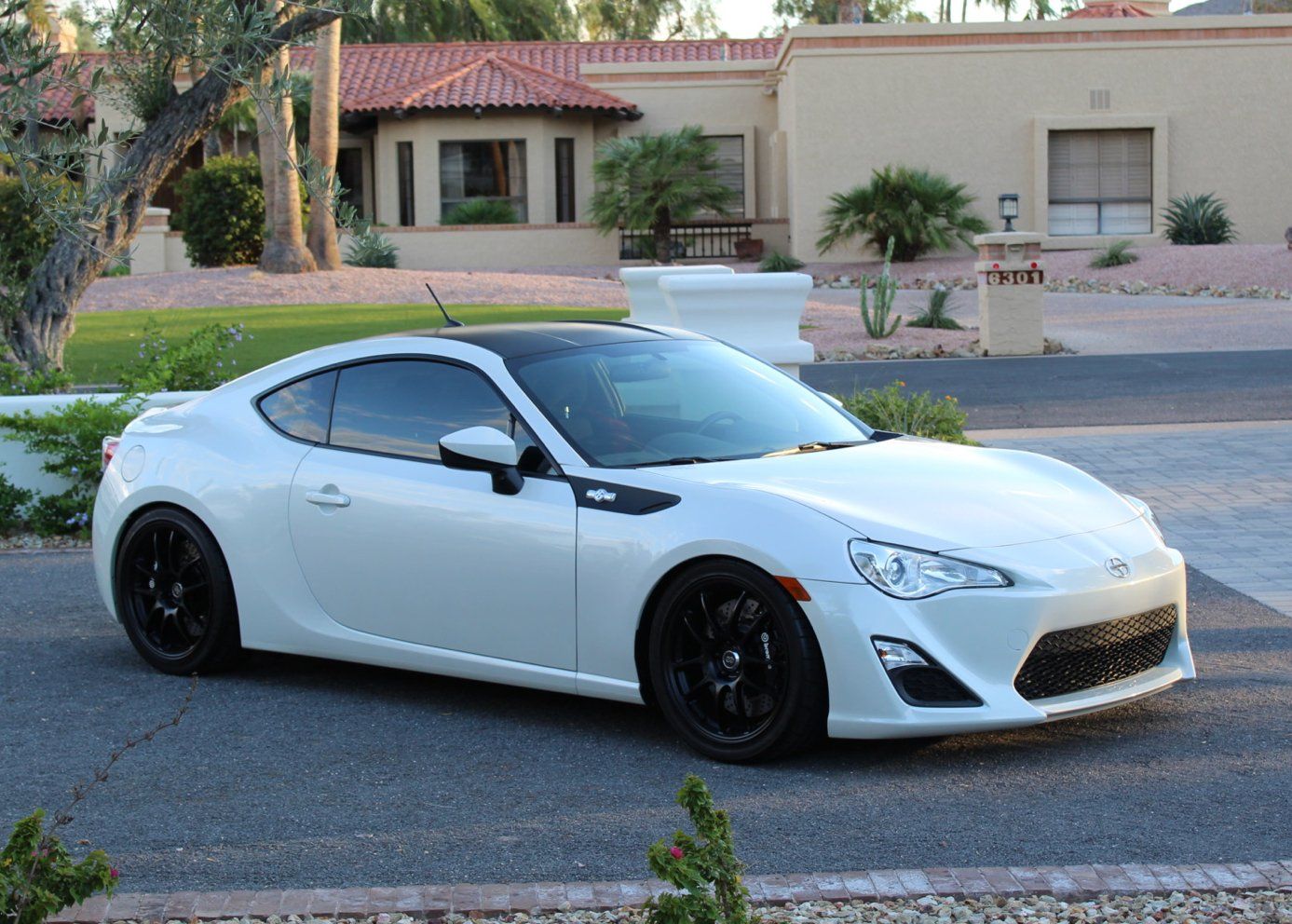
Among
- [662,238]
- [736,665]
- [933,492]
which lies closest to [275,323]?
[662,238]

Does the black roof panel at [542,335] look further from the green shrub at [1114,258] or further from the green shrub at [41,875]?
the green shrub at [1114,258]

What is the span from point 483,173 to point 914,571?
33565 millimetres

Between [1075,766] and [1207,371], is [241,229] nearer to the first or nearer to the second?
[1207,371]

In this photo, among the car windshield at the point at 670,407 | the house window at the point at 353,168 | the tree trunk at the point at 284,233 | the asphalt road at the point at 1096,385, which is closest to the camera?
the car windshield at the point at 670,407

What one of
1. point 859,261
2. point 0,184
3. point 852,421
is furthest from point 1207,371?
point 0,184

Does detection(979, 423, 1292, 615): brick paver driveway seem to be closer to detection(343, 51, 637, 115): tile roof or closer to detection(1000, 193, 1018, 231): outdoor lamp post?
detection(1000, 193, 1018, 231): outdoor lamp post

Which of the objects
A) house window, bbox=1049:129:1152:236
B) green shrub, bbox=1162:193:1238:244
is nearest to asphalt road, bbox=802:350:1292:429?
green shrub, bbox=1162:193:1238:244

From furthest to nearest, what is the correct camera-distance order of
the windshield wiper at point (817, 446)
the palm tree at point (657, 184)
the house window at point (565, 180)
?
the house window at point (565, 180) < the palm tree at point (657, 184) < the windshield wiper at point (817, 446)

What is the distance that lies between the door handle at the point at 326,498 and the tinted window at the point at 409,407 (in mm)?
223

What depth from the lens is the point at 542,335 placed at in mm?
6512

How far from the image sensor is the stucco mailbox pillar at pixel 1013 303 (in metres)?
20.4

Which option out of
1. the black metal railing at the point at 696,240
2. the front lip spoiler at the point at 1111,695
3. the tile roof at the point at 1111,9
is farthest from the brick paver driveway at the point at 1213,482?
the tile roof at the point at 1111,9

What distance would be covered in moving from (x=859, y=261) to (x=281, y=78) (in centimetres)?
2808

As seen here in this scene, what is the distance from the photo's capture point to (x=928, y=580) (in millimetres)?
5152
